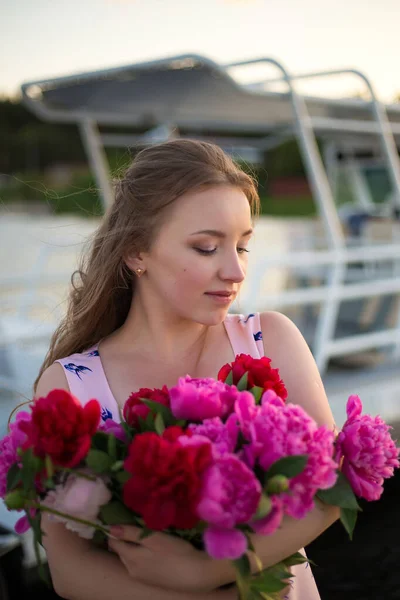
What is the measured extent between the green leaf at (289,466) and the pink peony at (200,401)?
0.12 metres

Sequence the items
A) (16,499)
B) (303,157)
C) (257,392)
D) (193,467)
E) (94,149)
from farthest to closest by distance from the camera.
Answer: (303,157), (94,149), (257,392), (16,499), (193,467)

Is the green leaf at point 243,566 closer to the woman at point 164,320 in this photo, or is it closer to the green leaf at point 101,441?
the woman at point 164,320

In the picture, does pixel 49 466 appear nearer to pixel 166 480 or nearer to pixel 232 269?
pixel 166 480

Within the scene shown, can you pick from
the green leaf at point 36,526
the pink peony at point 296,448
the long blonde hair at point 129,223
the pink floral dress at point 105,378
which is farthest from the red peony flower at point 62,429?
the long blonde hair at point 129,223

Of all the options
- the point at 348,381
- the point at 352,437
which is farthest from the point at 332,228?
the point at 352,437

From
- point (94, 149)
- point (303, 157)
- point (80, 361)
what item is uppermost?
point (94, 149)

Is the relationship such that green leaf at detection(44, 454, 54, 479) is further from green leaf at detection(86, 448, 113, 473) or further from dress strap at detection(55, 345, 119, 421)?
dress strap at detection(55, 345, 119, 421)

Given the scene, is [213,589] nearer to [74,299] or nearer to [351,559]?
[74,299]

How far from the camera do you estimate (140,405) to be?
1146 millimetres

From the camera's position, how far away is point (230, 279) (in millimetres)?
1398

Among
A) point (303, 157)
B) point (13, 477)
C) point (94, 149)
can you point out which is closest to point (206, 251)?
point (13, 477)

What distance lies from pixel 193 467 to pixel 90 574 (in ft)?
1.30

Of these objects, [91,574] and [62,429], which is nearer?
[62,429]

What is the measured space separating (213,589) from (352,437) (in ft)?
1.10
